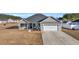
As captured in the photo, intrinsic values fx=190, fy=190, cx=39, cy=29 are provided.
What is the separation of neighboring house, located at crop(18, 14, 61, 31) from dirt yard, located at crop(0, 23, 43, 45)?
11 centimetres

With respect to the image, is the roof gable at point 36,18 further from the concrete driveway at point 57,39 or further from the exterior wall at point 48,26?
the concrete driveway at point 57,39

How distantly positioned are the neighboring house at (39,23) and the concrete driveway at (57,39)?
0.10m

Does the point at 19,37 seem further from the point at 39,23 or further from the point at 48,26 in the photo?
the point at 48,26

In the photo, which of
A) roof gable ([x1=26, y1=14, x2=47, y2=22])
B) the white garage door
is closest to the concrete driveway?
the white garage door

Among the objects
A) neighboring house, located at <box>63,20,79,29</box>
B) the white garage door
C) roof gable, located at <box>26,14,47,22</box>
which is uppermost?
roof gable, located at <box>26,14,47,22</box>

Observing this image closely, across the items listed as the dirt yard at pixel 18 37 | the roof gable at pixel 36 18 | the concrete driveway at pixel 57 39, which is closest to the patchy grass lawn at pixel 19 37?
the dirt yard at pixel 18 37

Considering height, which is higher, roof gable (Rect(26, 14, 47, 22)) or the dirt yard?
roof gable (Rect(26, 14, 47, 22))

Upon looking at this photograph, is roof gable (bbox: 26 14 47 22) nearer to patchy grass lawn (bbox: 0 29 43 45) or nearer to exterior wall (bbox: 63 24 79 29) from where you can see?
patchy grass lawn (bbox: 0 29 43 45)

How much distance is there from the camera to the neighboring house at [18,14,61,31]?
3.69m
